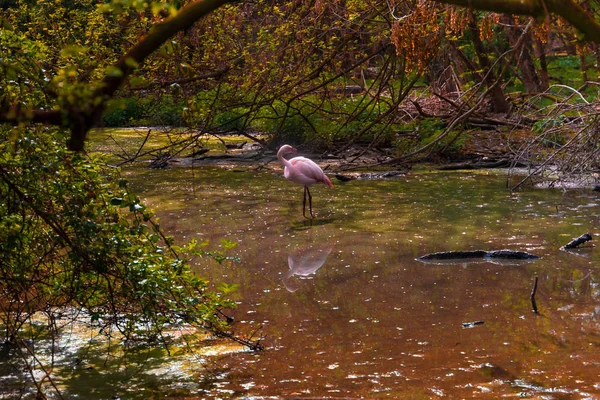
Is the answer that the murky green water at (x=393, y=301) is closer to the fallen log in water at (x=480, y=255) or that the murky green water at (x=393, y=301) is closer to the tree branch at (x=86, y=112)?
the fallen log in water at (x=480, y=255)

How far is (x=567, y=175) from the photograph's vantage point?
12.0 m

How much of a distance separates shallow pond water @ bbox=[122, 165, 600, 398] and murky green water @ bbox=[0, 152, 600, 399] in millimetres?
18

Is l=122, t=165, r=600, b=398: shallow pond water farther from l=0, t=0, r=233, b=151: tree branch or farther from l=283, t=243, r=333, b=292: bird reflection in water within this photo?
l=0, t=0, r=233, b=151: tree branch

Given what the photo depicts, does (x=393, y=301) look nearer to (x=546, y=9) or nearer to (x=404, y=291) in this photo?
(x=404, y=291)

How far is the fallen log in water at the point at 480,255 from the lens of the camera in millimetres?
9070

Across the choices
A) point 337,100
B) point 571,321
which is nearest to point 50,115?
point 571,321

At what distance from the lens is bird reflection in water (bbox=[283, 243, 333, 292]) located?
8.71m

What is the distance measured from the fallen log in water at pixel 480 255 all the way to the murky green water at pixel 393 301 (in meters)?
0.16

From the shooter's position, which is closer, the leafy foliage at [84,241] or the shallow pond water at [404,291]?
the leafy foliage at [84,241]

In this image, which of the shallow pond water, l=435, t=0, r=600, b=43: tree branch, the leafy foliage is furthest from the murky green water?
l=435, t=0, r=600, b=43: tree branch

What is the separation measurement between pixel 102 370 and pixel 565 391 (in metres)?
2.93

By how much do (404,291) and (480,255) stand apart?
4.74 feet

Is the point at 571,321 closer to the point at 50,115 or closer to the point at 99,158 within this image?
the point at 99,158

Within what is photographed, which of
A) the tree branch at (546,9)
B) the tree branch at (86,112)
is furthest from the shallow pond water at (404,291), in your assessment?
the tree branch at (86,112)
